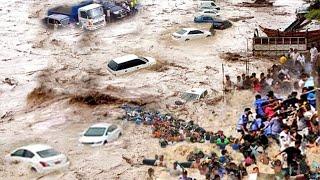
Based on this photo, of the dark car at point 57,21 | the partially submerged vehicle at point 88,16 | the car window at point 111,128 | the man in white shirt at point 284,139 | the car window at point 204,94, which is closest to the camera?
the man in white shirt at point 284,139

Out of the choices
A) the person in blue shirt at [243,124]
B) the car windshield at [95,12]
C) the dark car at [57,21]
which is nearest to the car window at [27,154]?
the person in blue shirt at [243,124]

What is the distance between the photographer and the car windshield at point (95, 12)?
48.1 metres

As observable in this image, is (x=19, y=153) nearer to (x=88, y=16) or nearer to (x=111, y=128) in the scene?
(x=111, y=128)

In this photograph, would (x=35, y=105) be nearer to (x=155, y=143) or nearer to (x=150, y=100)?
(x=150, y=100)

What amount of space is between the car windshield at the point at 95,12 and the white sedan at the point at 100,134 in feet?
73.5

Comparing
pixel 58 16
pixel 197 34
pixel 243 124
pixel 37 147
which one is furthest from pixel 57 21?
pixel 243 124

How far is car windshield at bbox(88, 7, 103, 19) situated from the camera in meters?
48.1

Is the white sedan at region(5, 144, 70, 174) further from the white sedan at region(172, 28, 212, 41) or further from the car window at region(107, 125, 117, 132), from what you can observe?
the white sedan at region(172, 28, 212, 41)

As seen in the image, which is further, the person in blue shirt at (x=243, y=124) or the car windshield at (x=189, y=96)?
the car windshield at (x=189, y=96)

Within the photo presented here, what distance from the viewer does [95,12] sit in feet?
159

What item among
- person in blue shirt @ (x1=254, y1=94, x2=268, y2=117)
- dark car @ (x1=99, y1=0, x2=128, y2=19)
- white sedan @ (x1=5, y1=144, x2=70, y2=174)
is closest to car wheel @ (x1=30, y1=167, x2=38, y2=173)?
white sedan @ (x1=5, y1=144, x2=70, y2=174)

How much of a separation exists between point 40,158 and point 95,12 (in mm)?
26322

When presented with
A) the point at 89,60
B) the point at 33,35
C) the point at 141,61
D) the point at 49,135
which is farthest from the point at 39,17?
the point at 49,135

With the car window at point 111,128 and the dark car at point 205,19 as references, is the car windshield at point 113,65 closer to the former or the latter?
the car window at point 111,128
